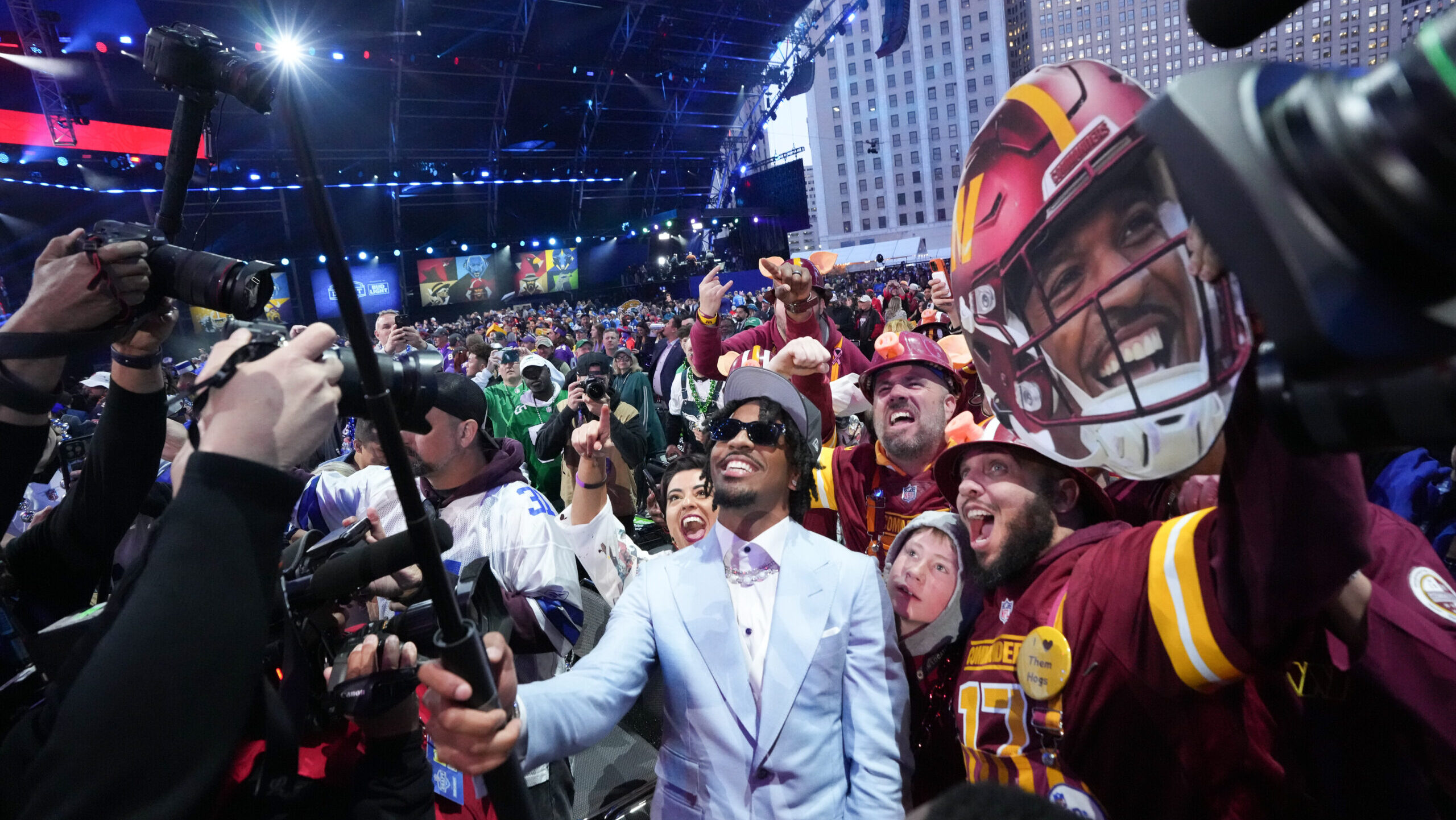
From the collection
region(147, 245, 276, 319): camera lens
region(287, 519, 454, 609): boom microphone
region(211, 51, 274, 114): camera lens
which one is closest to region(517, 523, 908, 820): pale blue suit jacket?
region(287, 519, 454, 609): boom microphone

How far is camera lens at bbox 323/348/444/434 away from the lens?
1074 mm

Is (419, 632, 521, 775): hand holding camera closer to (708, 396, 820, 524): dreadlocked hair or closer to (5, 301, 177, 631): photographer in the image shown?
(5, 301, 177, 631): photographer

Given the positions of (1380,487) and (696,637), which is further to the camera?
(1380,487)

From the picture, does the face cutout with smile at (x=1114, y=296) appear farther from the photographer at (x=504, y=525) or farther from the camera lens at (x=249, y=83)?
the photographer at (x=504, y=525)

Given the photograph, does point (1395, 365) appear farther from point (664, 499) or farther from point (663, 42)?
point (663, 42)

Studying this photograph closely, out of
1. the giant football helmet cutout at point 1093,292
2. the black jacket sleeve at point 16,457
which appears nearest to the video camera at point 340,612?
the black jacket sleeve at point 16,457

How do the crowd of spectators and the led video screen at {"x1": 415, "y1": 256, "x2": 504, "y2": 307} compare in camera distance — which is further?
the led video screen at {"x1": 415, "y1": 256, "x2": 504, "y2": 307}

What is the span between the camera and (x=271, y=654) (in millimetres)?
1464

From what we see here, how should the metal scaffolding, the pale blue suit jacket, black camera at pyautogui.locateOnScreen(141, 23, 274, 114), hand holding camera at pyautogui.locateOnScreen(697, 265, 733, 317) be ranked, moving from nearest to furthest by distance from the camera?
black camera at pyautogui.locateOnScreen(141, 23, 274, 114) < the pale blue suit jacket < hand holding camera at pyautogui.locateOnScreen(697, 265, 733, 317) < the metal scaffolding

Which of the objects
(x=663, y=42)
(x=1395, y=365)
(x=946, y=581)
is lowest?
(x=946, y=581)

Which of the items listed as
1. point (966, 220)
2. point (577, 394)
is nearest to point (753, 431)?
point (966, 220)

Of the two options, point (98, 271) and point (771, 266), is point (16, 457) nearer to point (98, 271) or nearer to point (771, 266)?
point (98, 271)

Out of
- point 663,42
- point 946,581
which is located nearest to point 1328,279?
point 946,581

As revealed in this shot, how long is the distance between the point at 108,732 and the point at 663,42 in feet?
95.8
